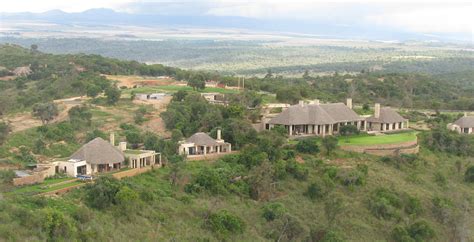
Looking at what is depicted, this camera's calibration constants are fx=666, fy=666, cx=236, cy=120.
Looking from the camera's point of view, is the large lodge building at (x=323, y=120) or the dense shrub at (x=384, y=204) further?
the large lodge building at (x=323, y=120)

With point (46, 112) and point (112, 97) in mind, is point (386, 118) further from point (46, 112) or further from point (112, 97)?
point (46, 112)

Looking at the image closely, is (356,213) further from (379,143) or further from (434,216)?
(379,143)

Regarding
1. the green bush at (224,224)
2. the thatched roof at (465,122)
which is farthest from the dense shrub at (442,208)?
the thatched roof at (465,122)

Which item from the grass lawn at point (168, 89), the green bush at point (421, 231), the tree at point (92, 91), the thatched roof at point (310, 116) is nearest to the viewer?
the green bush at point (421, 231)

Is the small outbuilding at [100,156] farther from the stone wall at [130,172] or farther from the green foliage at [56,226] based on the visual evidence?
the green foliage at [56,226]

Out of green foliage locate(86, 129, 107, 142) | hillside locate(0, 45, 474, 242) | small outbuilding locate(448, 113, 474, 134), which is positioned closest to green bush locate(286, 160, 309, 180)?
hillside locate(0, 45, 474, 242)

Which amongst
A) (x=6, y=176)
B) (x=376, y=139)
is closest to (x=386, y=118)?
(x=376, y=139)

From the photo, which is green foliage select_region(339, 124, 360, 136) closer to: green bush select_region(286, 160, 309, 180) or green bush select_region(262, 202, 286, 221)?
green bush select_region(286, 160, 309, 180)
